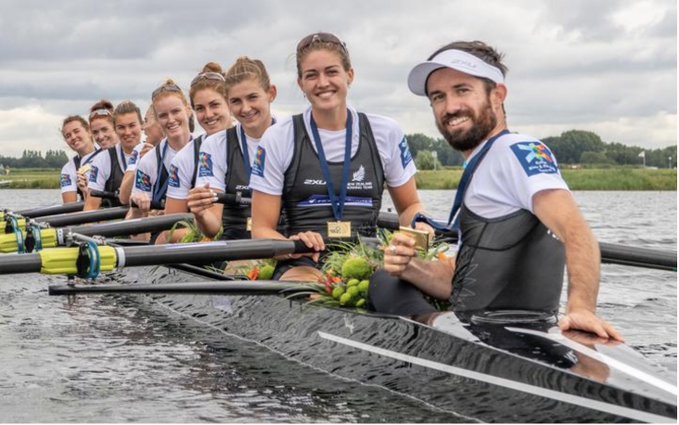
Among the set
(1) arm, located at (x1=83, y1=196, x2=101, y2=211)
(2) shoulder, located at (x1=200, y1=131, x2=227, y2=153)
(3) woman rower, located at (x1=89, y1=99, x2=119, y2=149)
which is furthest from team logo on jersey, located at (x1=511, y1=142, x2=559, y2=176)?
(3) woman rower, located at (x1=89, y1=99, x2=119, y2=149)

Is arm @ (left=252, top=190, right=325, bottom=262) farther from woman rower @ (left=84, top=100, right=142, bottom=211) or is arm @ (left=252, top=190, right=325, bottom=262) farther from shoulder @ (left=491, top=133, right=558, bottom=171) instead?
woman rower @ (left=84, top=100, right=142, bottom=211)

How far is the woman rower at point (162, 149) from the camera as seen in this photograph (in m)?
13.1

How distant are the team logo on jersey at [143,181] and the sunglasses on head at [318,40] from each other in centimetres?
621

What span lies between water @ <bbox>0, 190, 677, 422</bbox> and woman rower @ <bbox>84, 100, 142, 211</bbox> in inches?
212

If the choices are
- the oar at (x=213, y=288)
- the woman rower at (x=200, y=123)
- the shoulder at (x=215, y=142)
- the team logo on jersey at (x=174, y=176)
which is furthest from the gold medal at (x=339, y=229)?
the team logo on jersey at (x=174, y=176)

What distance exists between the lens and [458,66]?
5.63 meters

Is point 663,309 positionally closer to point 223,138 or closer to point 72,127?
point 223,138

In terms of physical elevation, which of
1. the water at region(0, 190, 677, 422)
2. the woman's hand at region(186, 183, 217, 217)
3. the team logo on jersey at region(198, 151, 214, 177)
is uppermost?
the team logo on jersey at region(198, 151, 214, 177)

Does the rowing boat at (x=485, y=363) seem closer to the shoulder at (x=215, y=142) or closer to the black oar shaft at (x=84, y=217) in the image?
the shoulder at (x=215, y=142)

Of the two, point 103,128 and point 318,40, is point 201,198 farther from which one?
point 103,128

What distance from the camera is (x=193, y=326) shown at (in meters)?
9.73

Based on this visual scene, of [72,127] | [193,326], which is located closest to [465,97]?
[193,326]

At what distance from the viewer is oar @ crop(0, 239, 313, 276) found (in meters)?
7.69

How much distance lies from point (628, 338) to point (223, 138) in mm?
4411
